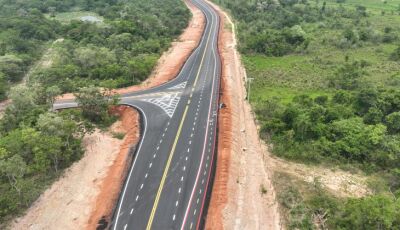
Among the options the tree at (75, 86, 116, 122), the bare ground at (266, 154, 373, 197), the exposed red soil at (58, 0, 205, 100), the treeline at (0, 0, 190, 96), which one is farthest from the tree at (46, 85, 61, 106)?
the bare ground at (266, 154, 373, 197)

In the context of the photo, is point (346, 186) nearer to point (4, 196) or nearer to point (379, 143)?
point (379, 143)

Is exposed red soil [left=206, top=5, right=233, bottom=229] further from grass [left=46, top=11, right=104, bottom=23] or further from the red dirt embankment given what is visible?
grass [left=46, top=11, right=104, bottom=23]

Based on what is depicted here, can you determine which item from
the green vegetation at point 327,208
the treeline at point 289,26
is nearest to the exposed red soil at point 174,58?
the treeline at point 289,26

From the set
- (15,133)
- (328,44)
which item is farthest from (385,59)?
(15,133)

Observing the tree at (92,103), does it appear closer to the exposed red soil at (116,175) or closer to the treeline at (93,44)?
the exposed red soil at (116,175)

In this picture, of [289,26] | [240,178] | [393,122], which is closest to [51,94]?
[240,178]

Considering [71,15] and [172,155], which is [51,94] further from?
Result: [71,15]
